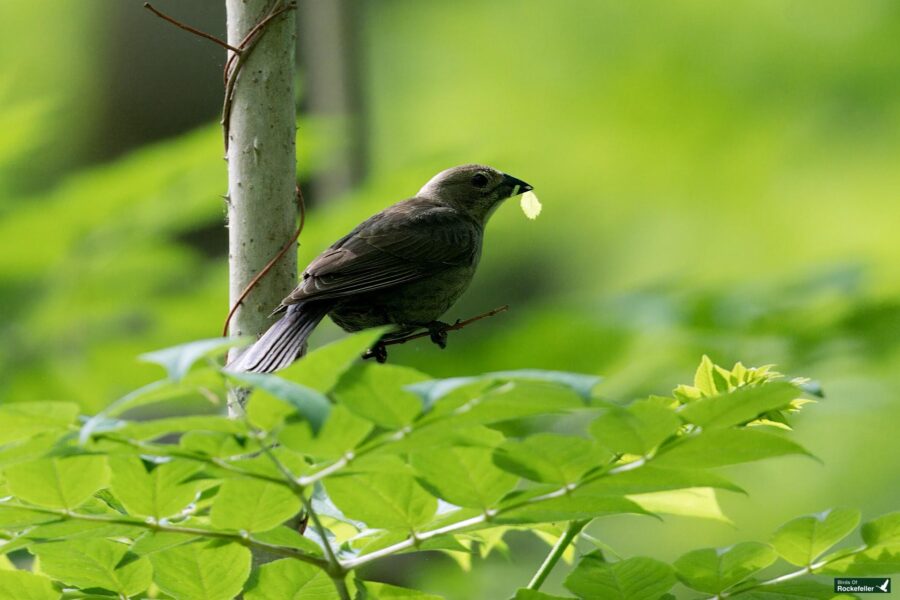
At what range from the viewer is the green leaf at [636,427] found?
3.80 ft

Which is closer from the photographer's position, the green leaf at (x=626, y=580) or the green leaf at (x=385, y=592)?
the green leaf at (x=626, y=580)

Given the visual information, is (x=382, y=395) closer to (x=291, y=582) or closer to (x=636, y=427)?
(x=636, y=427)

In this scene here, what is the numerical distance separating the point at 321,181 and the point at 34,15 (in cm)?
330

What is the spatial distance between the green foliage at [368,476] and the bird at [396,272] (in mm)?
942

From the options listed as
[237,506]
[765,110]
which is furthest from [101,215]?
[765,110]

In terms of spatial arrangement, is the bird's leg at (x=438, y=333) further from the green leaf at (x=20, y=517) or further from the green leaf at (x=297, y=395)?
the green leaf at (x=297, y=395)

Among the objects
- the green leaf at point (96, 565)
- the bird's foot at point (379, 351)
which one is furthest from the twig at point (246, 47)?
the green leaf at point (96, 565)

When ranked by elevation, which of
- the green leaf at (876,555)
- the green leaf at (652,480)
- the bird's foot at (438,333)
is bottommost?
the green leaf at (876,555)

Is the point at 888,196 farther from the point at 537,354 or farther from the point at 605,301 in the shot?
the point at 537,354

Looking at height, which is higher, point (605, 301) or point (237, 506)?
point (605, 301)

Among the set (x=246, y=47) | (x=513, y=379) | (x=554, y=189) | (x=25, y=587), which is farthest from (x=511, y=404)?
(x=554, y=189)

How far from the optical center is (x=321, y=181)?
18.1 feet

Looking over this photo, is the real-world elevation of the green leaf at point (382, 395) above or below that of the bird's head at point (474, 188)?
below

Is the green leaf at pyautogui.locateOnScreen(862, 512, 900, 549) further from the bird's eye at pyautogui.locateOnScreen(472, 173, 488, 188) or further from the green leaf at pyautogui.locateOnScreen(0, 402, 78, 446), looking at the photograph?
the bird's eye at pyautogui.locateOnScreen(472, 173, 488, 188)
